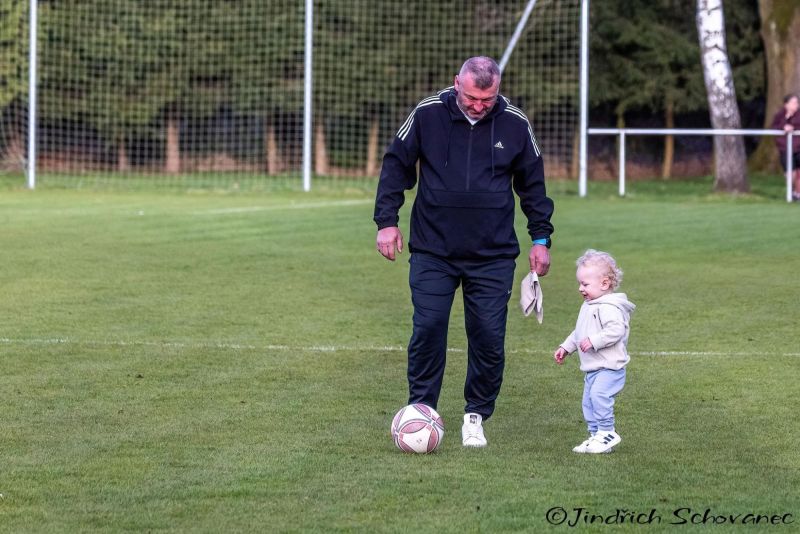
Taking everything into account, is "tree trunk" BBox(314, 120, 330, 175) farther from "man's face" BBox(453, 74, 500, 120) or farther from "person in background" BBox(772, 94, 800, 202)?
"man's face" BBox(453, 74, 500, 120)

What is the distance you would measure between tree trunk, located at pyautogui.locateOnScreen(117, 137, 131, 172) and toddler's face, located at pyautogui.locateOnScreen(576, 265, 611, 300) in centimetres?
2478

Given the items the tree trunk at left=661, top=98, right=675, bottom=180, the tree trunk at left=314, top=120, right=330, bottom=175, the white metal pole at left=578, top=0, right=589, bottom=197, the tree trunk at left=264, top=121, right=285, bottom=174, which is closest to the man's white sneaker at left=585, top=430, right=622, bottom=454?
the white metal pole at left=578, top=0, right=589, bottom=197

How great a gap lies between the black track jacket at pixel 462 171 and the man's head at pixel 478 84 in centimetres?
14

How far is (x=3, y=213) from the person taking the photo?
19500 mm

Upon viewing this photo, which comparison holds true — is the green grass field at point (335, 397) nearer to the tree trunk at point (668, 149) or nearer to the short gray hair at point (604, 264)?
the short gray hair at point (604, 264)

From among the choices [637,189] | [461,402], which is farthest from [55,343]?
[637,189]

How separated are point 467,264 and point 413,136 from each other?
25.0 inches

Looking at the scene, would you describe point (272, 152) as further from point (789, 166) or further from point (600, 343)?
point (600, 343)

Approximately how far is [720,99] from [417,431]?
1999 centimetres

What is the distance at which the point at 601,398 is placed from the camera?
6.49m

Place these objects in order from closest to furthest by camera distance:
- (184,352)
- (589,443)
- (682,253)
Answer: (589,443) < (184,352) < (682,253)

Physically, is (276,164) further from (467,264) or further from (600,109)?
(467,264)

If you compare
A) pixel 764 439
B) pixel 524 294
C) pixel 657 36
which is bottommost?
pixel 764 439

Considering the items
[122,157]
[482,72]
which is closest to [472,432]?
[482,72]
